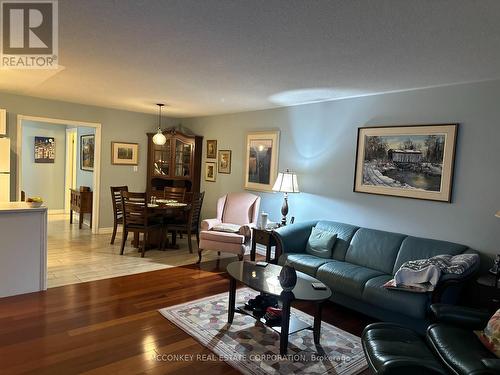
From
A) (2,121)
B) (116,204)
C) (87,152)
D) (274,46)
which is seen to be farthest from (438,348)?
(87,152)

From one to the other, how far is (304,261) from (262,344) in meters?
1.22

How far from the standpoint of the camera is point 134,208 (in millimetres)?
5078

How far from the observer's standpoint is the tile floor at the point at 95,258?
4107 mm

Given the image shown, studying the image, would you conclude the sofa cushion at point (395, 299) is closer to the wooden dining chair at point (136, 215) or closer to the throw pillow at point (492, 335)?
the throw pillow at point (492, 335)

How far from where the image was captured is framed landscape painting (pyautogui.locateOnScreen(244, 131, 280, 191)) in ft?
17.2

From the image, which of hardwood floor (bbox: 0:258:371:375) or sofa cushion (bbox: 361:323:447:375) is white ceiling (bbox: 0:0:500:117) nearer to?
sofa cushion (bbox: 361:323:447:375)

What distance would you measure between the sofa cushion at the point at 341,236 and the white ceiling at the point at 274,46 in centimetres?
159

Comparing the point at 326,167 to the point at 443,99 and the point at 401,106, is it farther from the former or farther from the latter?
the point at 443,99

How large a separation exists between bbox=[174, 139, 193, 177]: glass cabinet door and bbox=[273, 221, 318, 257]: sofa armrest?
10.0ft

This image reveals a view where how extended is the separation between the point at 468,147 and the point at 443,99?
0.55 meters

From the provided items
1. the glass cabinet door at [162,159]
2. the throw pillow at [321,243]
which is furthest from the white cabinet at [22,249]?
the glass cabinet door at [162,159]

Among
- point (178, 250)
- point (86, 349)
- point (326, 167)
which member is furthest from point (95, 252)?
point (326, 167)

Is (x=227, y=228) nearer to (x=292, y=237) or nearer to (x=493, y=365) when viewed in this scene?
(x=292, y=237)

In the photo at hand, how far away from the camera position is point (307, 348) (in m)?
2.71
